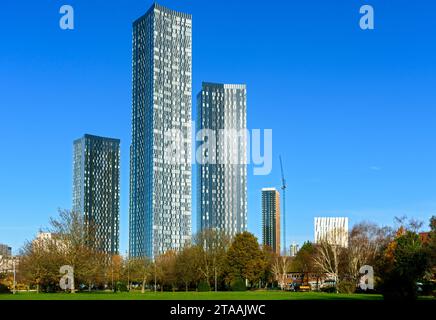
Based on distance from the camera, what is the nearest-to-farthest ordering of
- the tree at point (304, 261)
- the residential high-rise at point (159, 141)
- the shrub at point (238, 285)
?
the shrub at point (238, 285) < the tree at point (304, 261) < the residential high-rise at point (159, 141)

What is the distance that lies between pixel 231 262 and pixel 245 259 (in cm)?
273

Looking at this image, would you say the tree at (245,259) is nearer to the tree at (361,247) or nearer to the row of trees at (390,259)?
the row of trees at (390,259)

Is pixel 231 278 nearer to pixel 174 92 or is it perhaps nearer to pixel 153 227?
pixel 153 227

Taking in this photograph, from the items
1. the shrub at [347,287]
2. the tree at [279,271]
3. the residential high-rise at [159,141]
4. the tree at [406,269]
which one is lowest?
the tree at [279,271]

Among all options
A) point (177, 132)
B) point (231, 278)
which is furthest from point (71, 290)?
point (177, 132)

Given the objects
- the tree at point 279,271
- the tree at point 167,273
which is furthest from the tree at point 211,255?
the tree at point 279,271

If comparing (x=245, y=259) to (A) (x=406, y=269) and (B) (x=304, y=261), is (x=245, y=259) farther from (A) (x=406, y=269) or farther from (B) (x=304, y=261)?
(A) (x=406, y=269)

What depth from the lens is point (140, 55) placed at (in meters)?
198

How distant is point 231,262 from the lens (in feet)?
343

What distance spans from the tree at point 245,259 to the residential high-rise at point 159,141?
76.8 meters

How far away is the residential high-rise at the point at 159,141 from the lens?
607ft

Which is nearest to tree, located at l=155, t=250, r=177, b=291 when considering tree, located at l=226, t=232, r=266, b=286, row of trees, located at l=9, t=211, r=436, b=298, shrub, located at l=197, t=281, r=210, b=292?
row of trees, located at l=9, t=211, r=436, b=298

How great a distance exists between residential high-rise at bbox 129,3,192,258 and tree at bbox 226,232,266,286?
76774 millimetres
